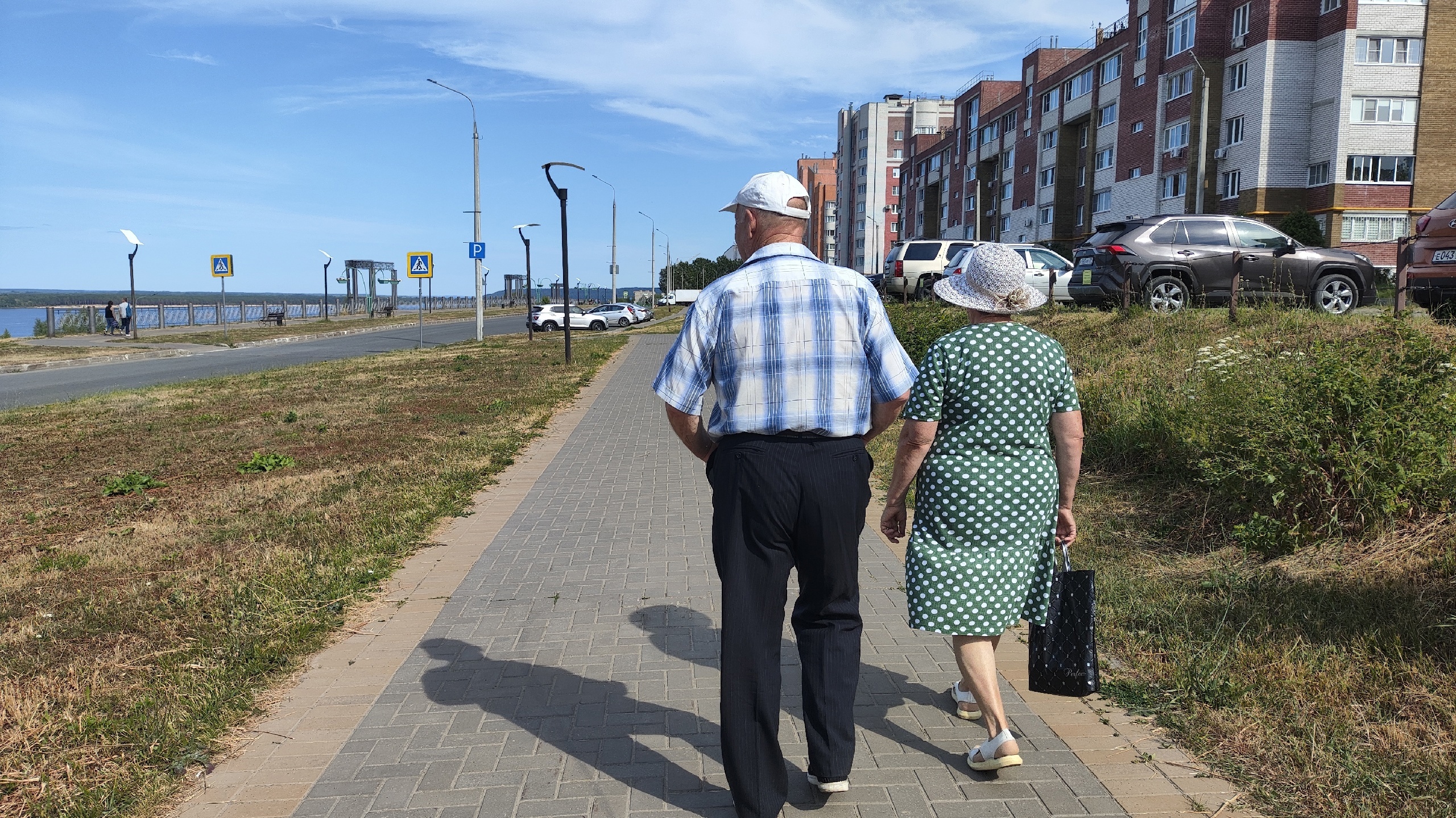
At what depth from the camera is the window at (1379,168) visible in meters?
41.0

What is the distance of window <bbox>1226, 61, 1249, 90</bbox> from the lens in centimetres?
4422

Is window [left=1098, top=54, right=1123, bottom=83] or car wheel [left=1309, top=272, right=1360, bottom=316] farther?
window [left=1098, top=54, right=1123, bottom=83]

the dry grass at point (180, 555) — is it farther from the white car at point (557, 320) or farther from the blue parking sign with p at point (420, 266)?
the white car at point (557, 320)

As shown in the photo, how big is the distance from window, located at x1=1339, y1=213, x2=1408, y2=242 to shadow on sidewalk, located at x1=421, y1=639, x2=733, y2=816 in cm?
4537

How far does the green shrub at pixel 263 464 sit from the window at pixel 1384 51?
147 feet

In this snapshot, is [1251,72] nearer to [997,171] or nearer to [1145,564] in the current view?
[997,171]

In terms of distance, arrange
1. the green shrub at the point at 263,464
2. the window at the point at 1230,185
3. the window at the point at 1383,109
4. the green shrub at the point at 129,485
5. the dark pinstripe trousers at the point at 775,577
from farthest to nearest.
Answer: the window at the point at 1230,185
the window at the point at 1383,109
the green shrub at the point at 263,464
the green shrub at the point at 129,485
the dark pinstripe trousers at the point at 775,577

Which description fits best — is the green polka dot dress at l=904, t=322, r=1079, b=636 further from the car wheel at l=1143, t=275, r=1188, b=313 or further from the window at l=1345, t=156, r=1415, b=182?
the window at l=1345, t=156, r=1415, b=182

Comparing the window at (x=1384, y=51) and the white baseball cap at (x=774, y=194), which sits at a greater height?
the window at (x=1384, y=51)

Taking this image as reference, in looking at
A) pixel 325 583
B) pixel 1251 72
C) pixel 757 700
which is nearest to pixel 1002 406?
pixel 757 700

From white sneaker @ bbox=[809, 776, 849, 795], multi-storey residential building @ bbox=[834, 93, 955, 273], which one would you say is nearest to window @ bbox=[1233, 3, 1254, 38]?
white sneaker @ bbox=[809, 776, 849, 795]

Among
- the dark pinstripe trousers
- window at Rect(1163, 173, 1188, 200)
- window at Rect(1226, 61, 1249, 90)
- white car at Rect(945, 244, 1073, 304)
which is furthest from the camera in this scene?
window at Rect(1163, 173, 1188, 200)

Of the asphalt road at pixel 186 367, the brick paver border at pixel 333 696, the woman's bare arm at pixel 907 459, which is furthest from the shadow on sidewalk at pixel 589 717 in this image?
the asphalt road at pixel 186 367

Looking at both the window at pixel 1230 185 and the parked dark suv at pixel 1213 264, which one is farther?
the window at pixel 1230 185
